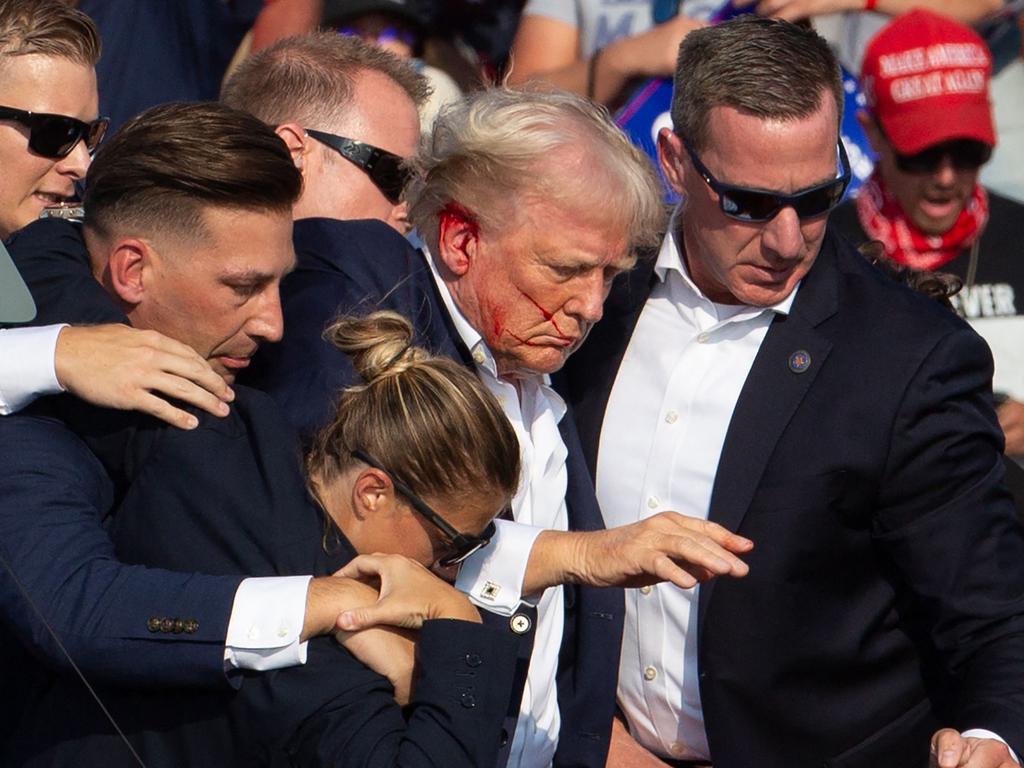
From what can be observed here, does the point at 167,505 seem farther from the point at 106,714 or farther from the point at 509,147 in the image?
the point at 509,147

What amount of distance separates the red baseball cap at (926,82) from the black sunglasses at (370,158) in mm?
1838

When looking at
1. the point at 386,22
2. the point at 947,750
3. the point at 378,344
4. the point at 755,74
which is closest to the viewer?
the point at 378,344

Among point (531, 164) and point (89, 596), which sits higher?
point (531, 164)

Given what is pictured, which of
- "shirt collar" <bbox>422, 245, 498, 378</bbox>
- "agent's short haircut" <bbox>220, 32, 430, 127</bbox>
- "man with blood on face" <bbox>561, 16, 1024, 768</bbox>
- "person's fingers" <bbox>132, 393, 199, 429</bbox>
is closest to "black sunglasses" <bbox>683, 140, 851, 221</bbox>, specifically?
"man with blood on face" <bbox>561, 16, 1024, 768</bbox>

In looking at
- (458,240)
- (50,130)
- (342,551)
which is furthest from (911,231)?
(342,551)

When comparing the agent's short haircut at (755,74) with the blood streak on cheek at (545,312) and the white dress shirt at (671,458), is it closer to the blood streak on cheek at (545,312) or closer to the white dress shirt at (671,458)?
the white dress shirt at (671,458)

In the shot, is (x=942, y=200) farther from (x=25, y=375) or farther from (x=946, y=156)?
(x=25, y=375)

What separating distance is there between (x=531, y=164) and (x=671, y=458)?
0.67m

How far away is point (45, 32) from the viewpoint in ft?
11.7

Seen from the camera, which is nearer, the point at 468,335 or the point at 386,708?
the point at 386,708

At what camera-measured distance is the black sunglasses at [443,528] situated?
2.56m

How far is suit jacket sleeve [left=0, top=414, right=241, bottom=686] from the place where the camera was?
2352 millimetres

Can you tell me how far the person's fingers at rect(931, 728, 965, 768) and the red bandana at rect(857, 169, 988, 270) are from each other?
7.02 feet

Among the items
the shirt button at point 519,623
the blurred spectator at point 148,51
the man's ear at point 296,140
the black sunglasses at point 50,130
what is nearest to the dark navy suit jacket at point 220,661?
the shirt button at point 519,623
